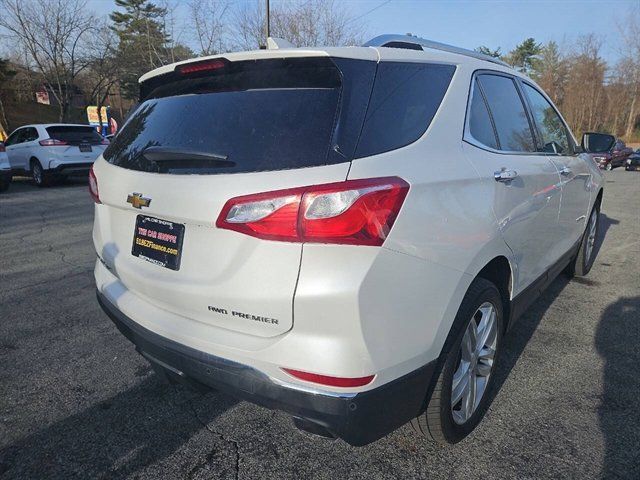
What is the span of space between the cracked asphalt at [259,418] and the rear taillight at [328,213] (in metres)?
1.19

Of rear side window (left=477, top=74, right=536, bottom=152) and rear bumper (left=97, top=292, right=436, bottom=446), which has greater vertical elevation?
rear side window (left=477, top=74, right=536, bottom=152)

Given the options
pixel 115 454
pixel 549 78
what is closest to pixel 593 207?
pixel 115 454

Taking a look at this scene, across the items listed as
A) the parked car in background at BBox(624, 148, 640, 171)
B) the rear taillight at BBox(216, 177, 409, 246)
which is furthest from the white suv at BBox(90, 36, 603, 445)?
the parked car in background at BBox(624, 148, 640, 171)

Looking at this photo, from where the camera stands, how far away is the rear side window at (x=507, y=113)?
2.54 m

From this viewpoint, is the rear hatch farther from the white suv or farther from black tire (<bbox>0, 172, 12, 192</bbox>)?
black tire (<bbox>0, 172, 12, 192</bbox>)

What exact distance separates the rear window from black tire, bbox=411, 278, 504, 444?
42.3ft

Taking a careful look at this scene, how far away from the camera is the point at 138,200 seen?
200cm

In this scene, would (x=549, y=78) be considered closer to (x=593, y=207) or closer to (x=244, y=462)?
(x=593, y=207)

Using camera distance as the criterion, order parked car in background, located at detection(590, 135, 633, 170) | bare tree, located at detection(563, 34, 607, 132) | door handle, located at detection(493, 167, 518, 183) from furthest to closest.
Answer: bare tree, located at detection(563, 34, 607, 132) < parked car in background, located at detection(590, 135, 633, 170) < door handle, located at detection(493, 167, 518, 183)

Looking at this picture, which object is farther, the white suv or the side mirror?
the side mirror

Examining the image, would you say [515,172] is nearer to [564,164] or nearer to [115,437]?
[564,164]

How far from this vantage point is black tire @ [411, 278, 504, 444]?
1.94 m

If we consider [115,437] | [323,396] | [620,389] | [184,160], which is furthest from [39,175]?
[620,389]

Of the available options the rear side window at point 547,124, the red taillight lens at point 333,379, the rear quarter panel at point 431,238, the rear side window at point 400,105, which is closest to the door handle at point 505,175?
the rear quarter panel at point 431,238
